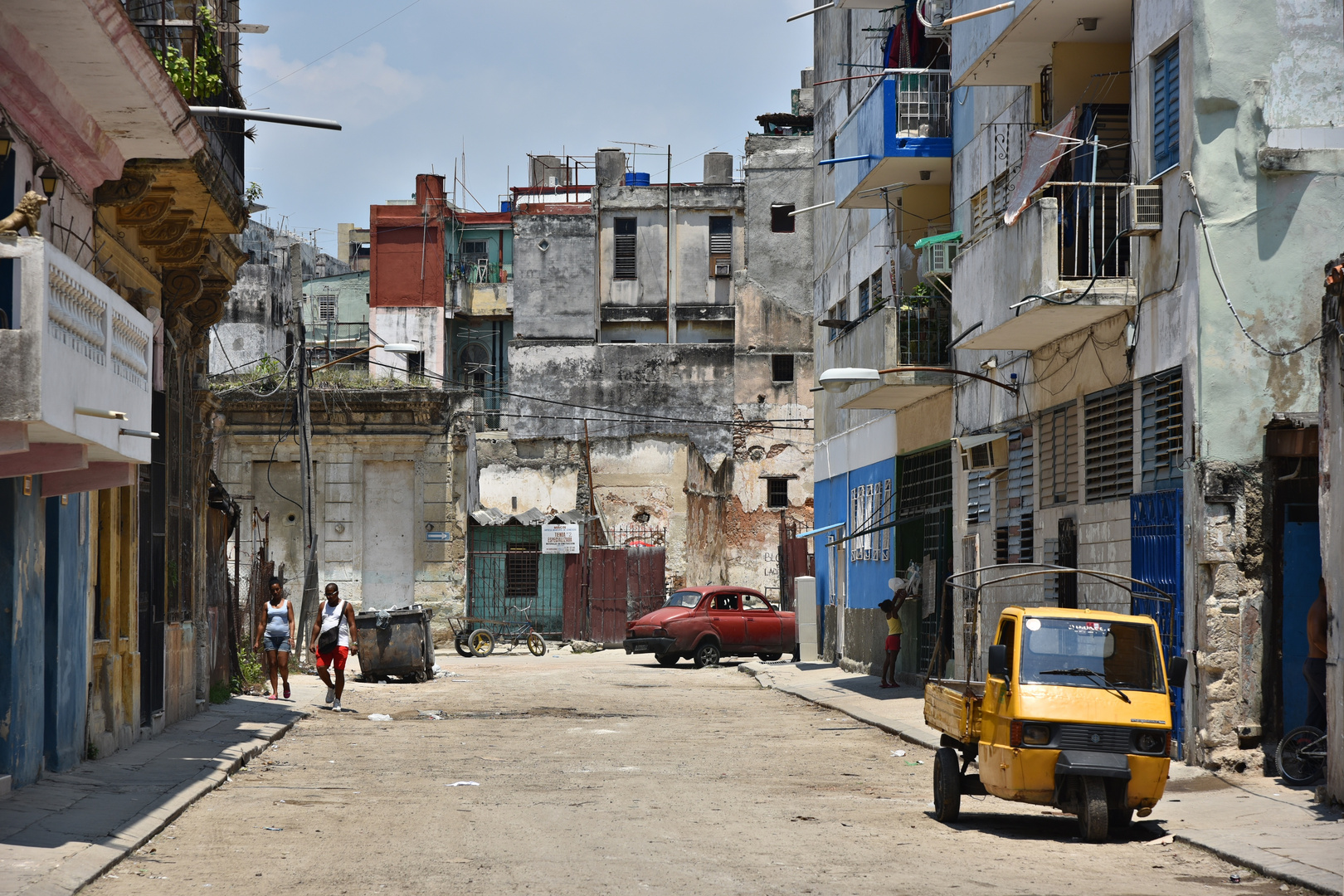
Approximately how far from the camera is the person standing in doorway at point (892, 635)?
2436cm

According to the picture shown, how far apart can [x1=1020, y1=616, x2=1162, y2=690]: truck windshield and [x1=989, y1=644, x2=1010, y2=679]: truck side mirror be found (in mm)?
202

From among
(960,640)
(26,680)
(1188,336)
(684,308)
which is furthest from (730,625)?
(684,308)

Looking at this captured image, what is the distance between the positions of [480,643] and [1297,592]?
25.5 meters

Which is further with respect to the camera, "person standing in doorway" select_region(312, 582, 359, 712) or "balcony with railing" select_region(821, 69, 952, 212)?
"balcony with railing" select_region(821, 69, 952, 212)

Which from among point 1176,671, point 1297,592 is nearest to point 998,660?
point 1176,671

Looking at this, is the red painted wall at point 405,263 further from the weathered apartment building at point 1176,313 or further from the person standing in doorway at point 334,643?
the weathered apartment building at point 1176,313

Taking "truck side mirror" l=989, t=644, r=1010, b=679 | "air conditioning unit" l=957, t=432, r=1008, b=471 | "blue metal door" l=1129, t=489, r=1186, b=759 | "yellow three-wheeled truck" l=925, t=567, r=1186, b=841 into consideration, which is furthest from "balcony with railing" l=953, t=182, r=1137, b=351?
"truck side mirror" l=989, t=644, r=1010, b=679

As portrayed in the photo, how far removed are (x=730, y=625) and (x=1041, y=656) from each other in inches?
880

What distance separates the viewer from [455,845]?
32.5 ft

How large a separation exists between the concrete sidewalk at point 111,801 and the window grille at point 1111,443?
9.55 metres

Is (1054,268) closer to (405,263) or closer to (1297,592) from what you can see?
(1297,592)

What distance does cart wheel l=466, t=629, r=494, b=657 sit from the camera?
36438mm

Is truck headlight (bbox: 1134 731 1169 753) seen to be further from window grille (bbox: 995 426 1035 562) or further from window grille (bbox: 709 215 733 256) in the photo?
window grille (bbox: 709 215 733 256)

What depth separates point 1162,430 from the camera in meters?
15.1
